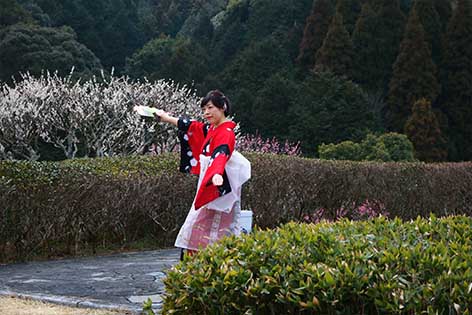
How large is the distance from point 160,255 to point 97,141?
1261cm

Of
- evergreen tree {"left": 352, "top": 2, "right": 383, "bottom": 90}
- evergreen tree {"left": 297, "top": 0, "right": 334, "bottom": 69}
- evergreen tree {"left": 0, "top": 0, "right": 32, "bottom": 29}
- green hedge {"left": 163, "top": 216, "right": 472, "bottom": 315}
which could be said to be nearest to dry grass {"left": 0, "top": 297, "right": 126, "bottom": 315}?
green hedge {"left": 163, "top": 216, "right": 472, "bottom": 315}

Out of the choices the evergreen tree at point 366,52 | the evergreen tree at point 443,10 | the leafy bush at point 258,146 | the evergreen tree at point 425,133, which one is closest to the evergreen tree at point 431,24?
the evergreen tree at point 443,10

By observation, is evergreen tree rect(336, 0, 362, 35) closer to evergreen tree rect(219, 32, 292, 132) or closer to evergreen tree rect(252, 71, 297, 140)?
evergreen tree rect(219, 32, 292, 132)

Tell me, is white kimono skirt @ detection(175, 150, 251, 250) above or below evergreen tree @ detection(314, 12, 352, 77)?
below

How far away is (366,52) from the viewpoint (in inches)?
1517

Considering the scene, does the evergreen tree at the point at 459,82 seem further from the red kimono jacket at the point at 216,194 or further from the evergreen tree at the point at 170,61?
the red kimono jacket at the point at 216,194

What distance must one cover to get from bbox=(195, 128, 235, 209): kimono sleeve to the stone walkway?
805 mm

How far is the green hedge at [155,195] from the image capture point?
28.3ft

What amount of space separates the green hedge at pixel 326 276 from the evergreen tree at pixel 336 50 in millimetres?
33448

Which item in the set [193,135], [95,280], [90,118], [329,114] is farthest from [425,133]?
[193,135]

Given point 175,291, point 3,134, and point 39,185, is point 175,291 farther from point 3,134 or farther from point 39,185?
point 3,134

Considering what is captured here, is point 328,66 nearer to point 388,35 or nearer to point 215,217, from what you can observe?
point 388,35

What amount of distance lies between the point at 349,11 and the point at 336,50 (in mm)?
3862

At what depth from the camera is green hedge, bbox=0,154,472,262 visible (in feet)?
28.3
